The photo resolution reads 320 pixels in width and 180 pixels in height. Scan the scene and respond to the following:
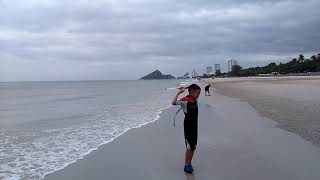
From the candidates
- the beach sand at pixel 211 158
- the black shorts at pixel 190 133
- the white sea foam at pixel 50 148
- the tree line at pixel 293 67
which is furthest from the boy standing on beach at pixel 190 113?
the tree line at pixel 293 67

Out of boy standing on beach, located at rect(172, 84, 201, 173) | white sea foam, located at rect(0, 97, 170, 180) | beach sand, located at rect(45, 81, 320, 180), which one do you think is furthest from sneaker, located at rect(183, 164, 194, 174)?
white sea foam, located at rect(0, 97, 170, 180)

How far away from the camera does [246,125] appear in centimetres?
1301

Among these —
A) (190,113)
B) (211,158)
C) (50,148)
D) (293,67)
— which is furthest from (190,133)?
(293,67)

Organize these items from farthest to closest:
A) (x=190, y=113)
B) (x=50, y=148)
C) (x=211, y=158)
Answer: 1. (x=50, y=148)
2. (x=211, y=158)
3. (x=190, y=113)

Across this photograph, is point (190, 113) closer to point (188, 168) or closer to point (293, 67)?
point (188, 168)

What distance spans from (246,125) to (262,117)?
96.3 inches

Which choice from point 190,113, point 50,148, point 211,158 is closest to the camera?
point 190,113

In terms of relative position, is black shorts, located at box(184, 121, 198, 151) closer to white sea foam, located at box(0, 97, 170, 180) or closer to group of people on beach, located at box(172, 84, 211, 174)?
group of people on beach, located at box(172, 84, 211, 174)

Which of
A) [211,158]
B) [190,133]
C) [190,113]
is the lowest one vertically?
[211,158]

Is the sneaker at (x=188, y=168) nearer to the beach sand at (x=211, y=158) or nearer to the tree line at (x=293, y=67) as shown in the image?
the beach sand at (x=211, y=158)

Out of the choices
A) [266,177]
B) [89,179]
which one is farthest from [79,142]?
[266,177]

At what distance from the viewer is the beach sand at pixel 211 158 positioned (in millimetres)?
6852

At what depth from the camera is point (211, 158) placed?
26.7 feet

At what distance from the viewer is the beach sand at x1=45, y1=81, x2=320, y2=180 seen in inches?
270
